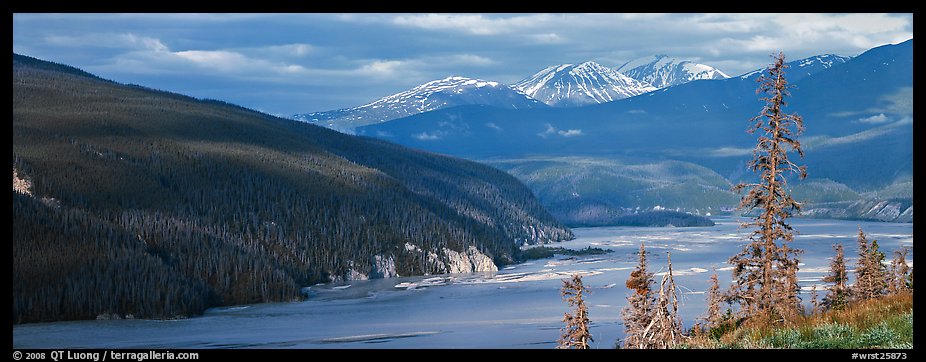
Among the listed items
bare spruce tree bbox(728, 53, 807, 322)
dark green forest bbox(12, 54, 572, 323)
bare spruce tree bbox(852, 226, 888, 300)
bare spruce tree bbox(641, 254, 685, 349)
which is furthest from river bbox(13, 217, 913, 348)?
bare spruce tree bbox(641, 254, 685, 349)

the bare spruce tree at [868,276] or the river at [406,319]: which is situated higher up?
the bare spruce tree at [868,276]

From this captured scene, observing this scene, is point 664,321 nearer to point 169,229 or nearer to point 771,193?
point 771,193

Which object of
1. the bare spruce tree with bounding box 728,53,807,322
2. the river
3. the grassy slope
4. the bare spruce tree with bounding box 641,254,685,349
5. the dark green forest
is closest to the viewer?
the grassy slope

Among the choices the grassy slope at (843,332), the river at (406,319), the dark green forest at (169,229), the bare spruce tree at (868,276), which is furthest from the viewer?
the dark green forest at (169,229)

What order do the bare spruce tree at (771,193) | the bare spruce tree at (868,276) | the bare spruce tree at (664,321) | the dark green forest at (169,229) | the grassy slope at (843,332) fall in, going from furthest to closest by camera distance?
1. the dark green forest at (169,229)
2. the bare spruce tree at (868,276)
3. the bare spruce tree at (771,193)
4. the bare spruce tree at (664,321)
5. the grassy slope at (843,332)

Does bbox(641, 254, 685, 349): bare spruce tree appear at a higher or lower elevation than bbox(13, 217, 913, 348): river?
higher

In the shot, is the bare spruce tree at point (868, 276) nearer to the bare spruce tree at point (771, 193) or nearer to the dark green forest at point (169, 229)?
the bare spruce tree at point (771, 193)

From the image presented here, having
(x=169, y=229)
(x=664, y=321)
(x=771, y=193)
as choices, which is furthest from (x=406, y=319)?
(x=664, y=321)

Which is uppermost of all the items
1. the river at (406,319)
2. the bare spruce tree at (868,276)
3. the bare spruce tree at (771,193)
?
the bare spruce tree at (771,193)

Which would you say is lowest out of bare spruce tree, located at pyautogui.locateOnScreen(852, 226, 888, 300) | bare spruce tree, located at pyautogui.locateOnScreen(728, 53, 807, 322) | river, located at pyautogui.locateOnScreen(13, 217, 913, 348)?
river, located at pyautogui.locateOnScreen(13, 217, 913, 348)

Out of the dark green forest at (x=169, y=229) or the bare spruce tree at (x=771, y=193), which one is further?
the dark green forest at (x=169, y=229)

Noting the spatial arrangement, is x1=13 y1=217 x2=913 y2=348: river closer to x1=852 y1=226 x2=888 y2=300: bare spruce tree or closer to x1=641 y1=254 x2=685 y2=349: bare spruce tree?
x1=852 y1=226 x2=888 y2=300: bare spruce tree

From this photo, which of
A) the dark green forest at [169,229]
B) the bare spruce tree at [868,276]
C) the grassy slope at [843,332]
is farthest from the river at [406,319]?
the grassy slope at [843,332]
